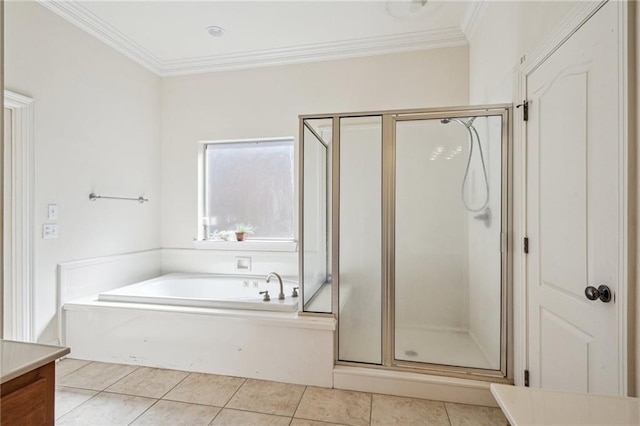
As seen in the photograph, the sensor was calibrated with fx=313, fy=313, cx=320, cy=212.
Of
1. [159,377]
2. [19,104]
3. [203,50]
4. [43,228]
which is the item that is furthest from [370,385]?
[203,50]

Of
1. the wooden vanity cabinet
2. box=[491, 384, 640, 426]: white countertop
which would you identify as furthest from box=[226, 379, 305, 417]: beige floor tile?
box=[491, 384, 640, 426]: white countertop

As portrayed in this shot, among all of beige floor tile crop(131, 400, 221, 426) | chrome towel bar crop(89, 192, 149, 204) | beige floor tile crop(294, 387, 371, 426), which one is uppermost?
chrome towel bar crop(89, 192, 149, 204)

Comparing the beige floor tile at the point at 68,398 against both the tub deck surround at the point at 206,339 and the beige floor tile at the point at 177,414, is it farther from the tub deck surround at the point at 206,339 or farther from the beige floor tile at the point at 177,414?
the beige floor tile at the point at 177,414

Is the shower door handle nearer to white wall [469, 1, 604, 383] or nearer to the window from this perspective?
white wall [469, 1, 604, 383]

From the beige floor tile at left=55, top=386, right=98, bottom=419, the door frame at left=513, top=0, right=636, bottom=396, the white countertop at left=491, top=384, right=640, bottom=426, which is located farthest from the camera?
the beige floor tile at left=55, top=386, right=98, bottom=419

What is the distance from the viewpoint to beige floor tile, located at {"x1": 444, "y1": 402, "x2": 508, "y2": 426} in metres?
1.71

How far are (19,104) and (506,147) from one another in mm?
3249

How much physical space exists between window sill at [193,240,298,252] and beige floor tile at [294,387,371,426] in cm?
142

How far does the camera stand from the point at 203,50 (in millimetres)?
3148

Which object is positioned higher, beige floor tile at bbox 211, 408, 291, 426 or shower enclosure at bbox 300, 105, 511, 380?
shower enclosure at bbox 300, 105, 511, 380

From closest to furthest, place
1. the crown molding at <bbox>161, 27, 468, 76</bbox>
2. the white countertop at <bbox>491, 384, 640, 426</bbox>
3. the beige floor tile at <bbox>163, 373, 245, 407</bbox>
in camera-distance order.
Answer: the white countertop at <bbox>491, 384, 640, 426</bbox> < the beige floor tile at <bbox>163, 373, 245, 407</bbox> < the crown molding at <bbox>161, 27, 468, 76</bbox>

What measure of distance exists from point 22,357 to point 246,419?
1253 mm

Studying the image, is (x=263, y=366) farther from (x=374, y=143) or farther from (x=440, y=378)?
(x=374, y=143)

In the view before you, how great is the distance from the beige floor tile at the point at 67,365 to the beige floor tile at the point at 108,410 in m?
0.49
